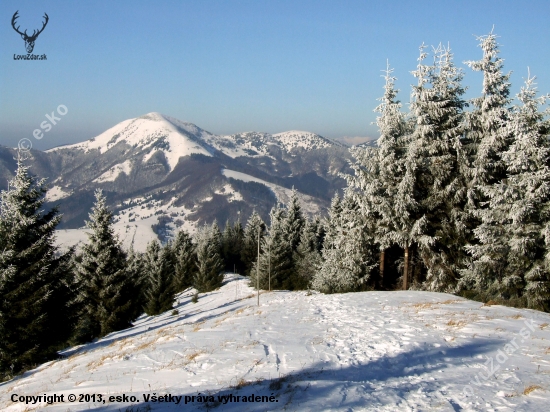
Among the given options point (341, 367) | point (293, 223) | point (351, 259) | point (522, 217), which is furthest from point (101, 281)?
point (293, 223)

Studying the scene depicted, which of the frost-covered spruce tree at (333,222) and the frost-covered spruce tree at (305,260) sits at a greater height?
the frost-covered spruce tree at (333,222)

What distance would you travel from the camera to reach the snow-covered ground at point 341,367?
7.69m

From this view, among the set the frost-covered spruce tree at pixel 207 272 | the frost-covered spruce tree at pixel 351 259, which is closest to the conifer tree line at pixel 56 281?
the frost-covered spruce tree at pixel 351 259

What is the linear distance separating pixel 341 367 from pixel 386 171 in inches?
645

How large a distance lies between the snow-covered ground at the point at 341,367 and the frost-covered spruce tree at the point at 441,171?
8021 millimetres

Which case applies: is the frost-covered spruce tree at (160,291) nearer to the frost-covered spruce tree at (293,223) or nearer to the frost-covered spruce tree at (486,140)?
the frost-covered spruce tree at (293,223)

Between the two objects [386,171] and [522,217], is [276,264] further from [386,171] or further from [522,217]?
[522,217]

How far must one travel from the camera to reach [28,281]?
64.5 ft

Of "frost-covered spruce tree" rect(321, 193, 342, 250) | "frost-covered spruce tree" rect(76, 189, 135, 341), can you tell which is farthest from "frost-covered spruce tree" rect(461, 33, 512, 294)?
"frost-covered spruce tree" rect(76, 189, 135, 341)

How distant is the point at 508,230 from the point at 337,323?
40.0ft

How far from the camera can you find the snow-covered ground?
25.2 feet

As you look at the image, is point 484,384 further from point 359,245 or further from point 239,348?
point 359,245

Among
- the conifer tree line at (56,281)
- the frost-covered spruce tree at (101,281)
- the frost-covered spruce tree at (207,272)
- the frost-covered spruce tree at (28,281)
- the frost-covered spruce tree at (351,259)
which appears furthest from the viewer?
the frost-covered spruce tree at (207,272)

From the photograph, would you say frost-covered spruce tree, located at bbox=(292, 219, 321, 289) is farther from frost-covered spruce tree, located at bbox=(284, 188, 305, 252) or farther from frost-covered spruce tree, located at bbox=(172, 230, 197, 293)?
frost-covered spruce tree, located at bbox=(172, 230, 197, 293)
